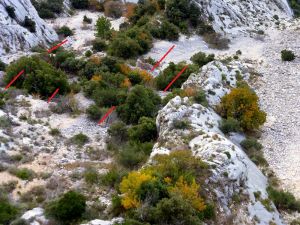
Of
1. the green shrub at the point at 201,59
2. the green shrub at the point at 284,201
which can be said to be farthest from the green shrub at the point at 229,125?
the green shrub at the point at 201,59

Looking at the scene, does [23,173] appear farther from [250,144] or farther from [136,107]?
[250,144]

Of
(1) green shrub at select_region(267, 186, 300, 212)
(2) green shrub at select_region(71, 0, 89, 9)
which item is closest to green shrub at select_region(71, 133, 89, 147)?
(1) green shrub at select_region(267, 186, 300, 212)

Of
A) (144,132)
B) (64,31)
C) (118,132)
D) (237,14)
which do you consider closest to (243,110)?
(144,132)

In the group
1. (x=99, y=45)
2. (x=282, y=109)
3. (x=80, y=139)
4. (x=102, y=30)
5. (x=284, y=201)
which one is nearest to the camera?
(x=284, y=201)

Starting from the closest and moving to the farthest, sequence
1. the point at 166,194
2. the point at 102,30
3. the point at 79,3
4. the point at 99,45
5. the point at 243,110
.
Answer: the point at 166,194, the point at 243,110, the point at 99,45, the point at 102,30, the point at 79,3

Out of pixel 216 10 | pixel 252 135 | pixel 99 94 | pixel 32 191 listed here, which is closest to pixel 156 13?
pixel 216 10

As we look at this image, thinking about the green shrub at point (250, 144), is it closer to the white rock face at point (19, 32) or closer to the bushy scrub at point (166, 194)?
the bushy scrub at point (166, 194)
